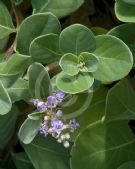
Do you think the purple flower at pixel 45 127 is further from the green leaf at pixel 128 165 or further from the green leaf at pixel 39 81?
the green leaf at pixel 128 165

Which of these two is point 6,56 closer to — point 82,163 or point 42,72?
point 42,72

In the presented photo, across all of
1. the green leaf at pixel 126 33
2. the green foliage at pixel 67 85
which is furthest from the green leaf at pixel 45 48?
the green leaf at pixel 126 33

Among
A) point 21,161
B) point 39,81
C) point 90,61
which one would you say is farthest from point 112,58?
point 21,161

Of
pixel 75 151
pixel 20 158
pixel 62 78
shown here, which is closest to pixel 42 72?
pixel 62 78

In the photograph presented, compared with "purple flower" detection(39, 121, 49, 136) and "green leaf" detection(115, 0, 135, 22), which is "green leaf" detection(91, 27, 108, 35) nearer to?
"green leaf" detection(115, 0, 135, 22)

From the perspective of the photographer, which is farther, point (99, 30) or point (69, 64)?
point (99, 30)

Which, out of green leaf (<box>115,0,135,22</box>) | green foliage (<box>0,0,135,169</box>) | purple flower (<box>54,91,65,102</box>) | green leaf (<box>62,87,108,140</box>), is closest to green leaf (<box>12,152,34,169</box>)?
green foliage (<box>0,0,135,169</box>)

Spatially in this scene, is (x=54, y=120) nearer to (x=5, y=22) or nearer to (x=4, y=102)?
(x=4, y=102)
